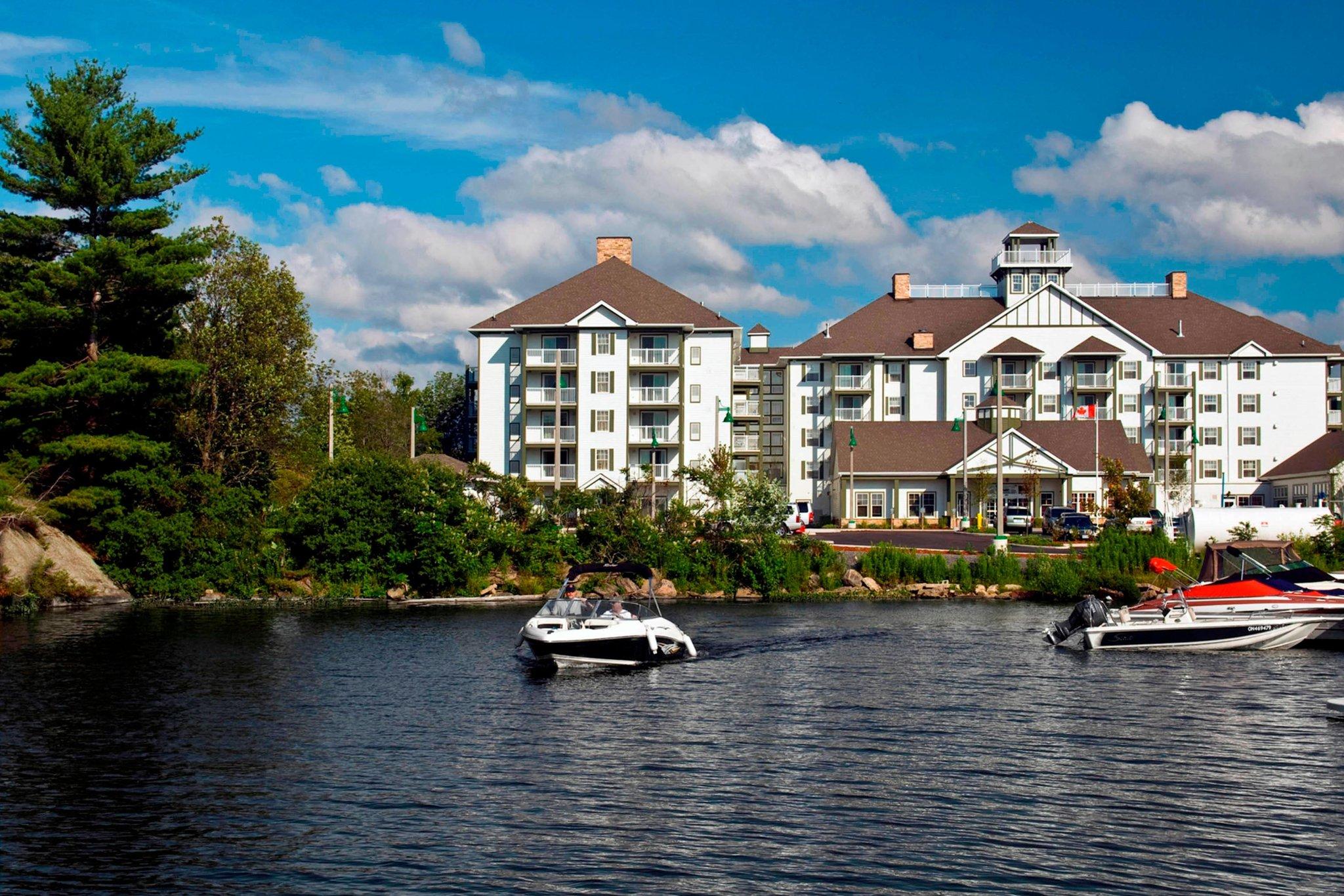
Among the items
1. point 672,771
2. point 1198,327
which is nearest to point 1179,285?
point 1198,327

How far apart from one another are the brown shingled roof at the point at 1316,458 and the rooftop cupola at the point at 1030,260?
79.8 feet

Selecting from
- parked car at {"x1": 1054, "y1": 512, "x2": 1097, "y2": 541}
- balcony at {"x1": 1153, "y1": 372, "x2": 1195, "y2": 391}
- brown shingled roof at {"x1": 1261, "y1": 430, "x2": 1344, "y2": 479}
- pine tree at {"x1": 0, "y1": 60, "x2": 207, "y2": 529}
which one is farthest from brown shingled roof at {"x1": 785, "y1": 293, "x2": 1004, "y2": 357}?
pine tree at {"x1": 0, "y1": 60, "x2": 207, "y2": 529}

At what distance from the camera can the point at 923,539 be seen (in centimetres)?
7400

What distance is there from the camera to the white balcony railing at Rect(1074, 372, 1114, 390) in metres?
100

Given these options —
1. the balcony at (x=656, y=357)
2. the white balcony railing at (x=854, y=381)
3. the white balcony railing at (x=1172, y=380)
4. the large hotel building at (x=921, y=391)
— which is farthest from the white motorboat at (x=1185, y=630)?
the white balcony railing at (x=1172, y=380)

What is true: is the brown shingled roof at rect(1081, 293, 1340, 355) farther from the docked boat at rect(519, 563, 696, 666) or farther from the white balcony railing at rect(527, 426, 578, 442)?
the docked boat at rect(519, 563, 696, 666)

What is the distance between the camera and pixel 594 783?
20.7m

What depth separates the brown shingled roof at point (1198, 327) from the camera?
342 feet

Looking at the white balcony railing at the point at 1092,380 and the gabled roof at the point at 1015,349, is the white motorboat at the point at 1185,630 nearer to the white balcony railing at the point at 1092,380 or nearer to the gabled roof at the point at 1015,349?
the gabled roof at the point at 1015,349

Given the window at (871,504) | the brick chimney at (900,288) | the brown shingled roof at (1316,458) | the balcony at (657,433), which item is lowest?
the window at (871,504)

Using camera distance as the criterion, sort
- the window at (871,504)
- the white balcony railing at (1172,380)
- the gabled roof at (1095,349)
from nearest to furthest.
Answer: the window at (871,504) < the gabled roof at (1095,349) < the white balcony railing at (1172,380)

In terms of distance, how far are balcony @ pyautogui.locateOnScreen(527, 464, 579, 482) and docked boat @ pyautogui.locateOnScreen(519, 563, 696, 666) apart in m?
48.4

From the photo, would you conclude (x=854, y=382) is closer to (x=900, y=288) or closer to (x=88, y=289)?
(x=900, y=288)

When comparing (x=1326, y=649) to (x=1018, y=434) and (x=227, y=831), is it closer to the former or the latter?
(x=227, y=831)
